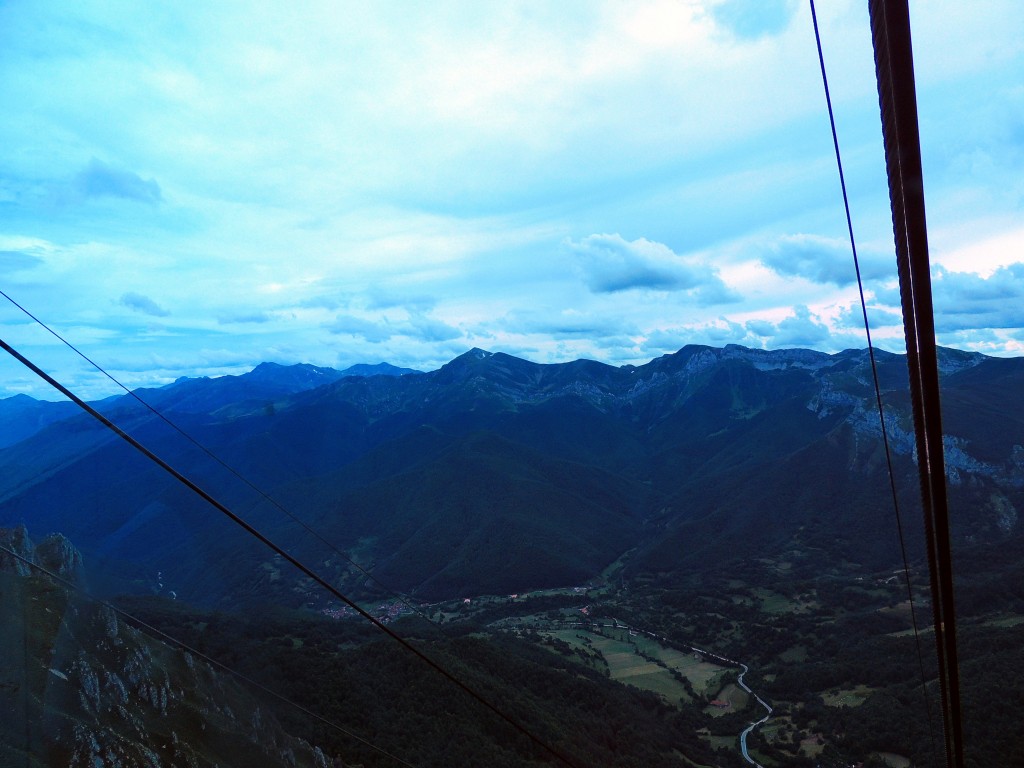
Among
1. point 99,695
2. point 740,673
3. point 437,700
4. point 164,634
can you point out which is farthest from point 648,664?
point 164,634

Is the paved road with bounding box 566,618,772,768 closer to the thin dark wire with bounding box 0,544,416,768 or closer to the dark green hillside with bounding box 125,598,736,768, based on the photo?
the dark green hillside with bounding box 125,598,736,768

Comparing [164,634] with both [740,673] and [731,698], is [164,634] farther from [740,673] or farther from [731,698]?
[740,673]

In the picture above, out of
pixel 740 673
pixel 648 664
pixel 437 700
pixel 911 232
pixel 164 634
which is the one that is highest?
pixel 911 232

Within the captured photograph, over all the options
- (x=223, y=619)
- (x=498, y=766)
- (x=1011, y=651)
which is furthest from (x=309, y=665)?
(x=1011, y=651)

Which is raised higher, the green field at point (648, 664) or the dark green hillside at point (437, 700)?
the dark green hillside at point (437, 700)

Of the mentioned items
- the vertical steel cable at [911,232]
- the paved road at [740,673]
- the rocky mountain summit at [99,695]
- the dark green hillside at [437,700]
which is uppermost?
the vertical steel cable at [911,232]

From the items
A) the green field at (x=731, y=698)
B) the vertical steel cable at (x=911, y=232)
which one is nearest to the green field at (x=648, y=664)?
the green field at (x=731, y=698)

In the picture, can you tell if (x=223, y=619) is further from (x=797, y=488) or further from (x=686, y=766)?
(x=797, y=488)

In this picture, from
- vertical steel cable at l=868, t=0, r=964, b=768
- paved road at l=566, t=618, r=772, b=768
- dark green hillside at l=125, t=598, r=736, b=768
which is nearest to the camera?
vertical steel cable at l=868, t=0, r=964, b=768

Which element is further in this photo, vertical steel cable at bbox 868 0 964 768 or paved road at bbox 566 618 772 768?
paved road at bbox 566 618 772 768

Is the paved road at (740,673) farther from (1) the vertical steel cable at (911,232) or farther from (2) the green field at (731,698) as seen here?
(1) the vertical steel cable at (911,232)

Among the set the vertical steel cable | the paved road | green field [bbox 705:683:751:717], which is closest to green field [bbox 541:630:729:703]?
green field [bbox 705:683:751:717]
